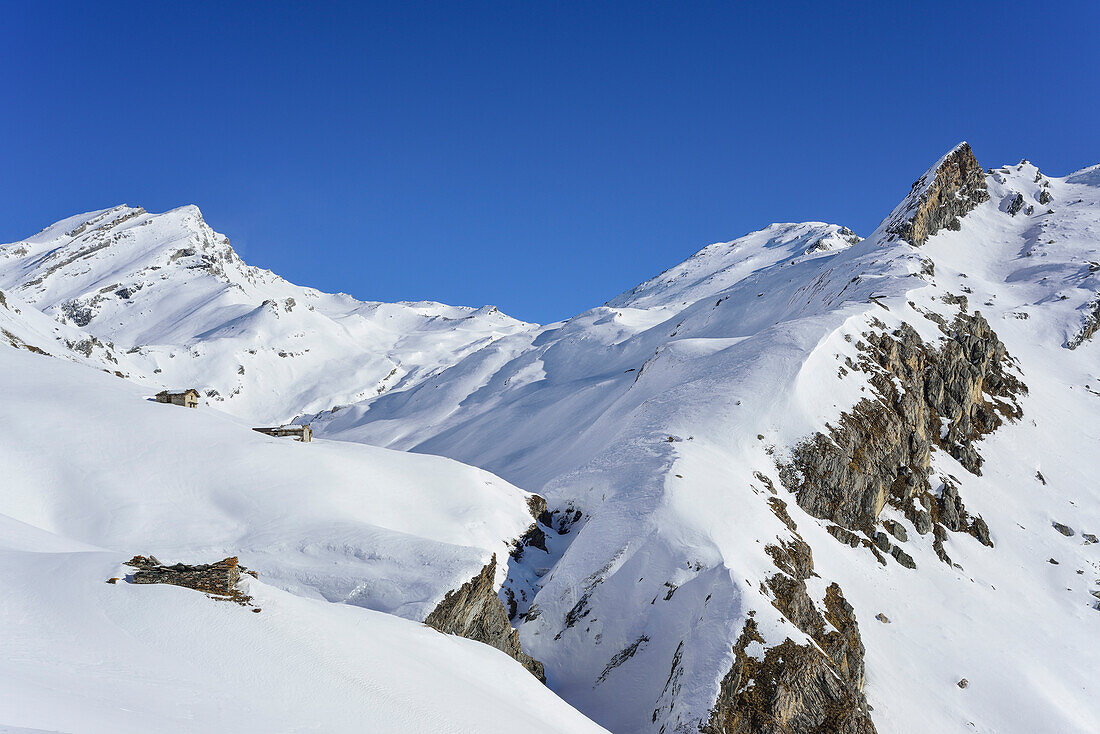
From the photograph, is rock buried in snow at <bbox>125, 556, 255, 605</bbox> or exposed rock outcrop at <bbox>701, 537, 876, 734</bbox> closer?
rock buried in snow at <bbox>125, 556, 255, 605</bbox>

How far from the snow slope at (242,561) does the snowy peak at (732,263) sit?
11865cm

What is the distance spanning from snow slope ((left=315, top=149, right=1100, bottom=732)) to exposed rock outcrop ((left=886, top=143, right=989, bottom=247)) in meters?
1.73

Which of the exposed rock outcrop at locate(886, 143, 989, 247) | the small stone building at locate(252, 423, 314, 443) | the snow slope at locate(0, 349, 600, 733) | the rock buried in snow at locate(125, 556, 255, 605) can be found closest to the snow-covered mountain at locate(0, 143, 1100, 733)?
the snow slope at locate(0, 349, 600, 733)

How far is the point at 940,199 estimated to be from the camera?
10125 cm

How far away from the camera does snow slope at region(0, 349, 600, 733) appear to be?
16.5 metres

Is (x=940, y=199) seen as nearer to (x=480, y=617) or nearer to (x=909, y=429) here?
(x=909, y=429)

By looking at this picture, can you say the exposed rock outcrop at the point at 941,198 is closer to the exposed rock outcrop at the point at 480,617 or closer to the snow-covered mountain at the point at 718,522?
the snow-covered mountain at the point at 718,522

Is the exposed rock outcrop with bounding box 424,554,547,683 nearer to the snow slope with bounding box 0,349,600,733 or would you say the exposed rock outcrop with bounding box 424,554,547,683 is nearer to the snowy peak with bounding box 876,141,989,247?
the snow slope with bounding box 0,349,600,733

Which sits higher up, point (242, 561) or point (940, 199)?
point (940, 199)

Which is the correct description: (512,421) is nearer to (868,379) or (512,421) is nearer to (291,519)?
(868,379)

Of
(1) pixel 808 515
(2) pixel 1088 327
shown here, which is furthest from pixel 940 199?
(1) pixel 808 515

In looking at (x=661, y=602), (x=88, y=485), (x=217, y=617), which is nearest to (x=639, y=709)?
(x=661, y=602)

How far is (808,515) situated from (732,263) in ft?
452

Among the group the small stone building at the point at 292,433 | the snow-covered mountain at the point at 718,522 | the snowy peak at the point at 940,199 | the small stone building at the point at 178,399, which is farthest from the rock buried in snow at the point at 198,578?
the snowy peak at the point at 940,199
